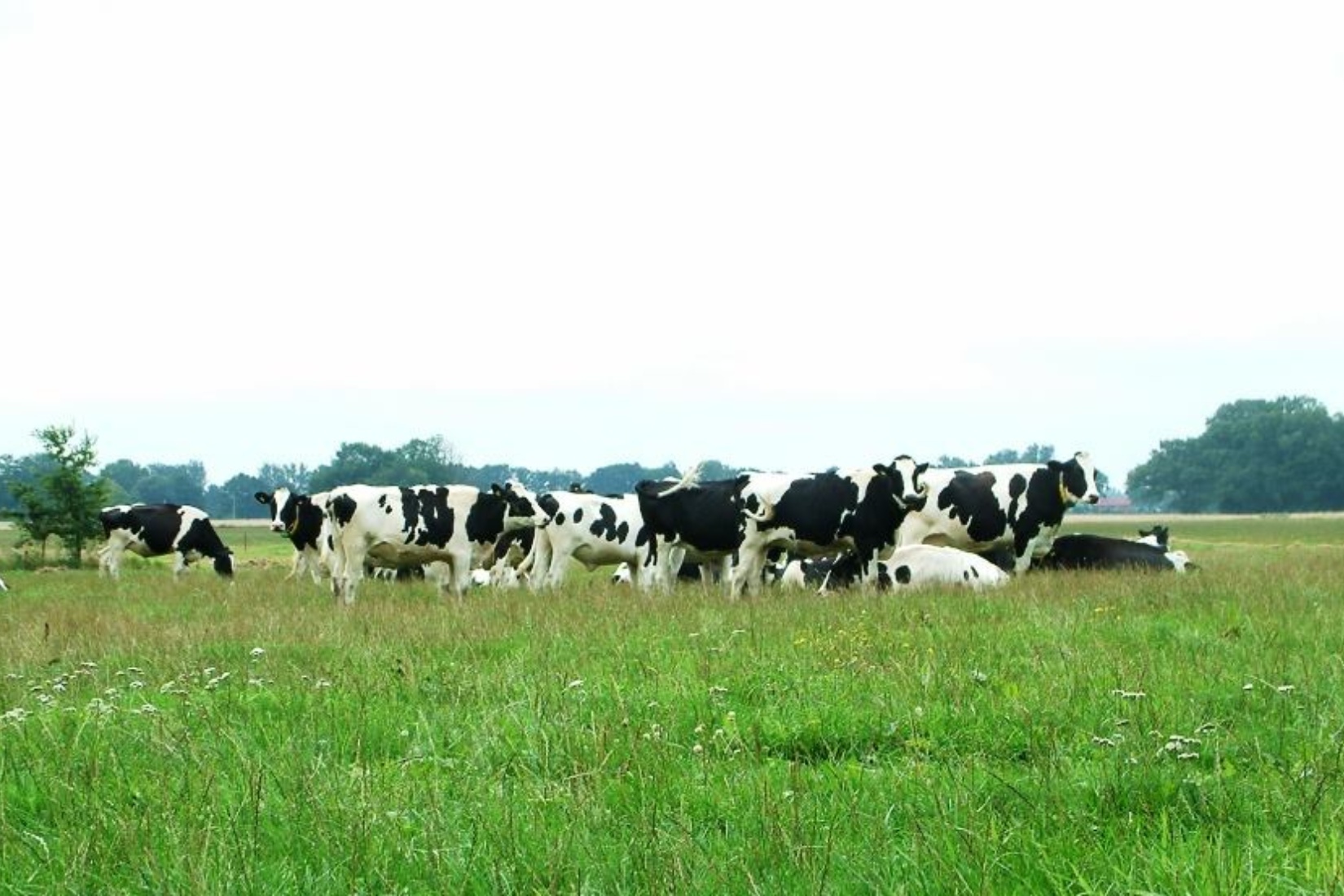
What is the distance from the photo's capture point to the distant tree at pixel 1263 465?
429 feet

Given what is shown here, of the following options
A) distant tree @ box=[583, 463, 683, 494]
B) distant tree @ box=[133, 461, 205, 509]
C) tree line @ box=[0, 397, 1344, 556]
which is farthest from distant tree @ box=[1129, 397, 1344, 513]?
distant tree @ box=[133, 461, 205, 509]

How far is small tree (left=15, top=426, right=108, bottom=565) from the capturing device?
124ft

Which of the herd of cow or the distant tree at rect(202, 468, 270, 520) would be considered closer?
the herd of cow

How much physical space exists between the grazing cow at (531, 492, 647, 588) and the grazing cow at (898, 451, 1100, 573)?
15.4 ft

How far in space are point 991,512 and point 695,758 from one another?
1661 cm

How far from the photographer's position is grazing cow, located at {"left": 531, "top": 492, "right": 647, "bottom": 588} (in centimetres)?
2222

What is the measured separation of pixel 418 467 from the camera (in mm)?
117125

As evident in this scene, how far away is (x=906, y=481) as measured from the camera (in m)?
18.4

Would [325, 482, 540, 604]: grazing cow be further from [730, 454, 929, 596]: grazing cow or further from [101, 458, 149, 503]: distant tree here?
[101, 458, 149, 503]: distant tree

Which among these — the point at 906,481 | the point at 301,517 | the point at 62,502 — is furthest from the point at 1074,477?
the point at 62,502

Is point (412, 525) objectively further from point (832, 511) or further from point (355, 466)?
point (355, 466)

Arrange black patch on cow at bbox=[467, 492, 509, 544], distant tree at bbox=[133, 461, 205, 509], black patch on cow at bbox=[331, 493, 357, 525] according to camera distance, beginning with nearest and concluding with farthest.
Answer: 1. black patch on cow at bbox=[331, 493, 357, 525]
2. black patch on cow at bbox=[467, 492, 509, 544]
3. distant tree at bbox=[133, 461, 205, 509]

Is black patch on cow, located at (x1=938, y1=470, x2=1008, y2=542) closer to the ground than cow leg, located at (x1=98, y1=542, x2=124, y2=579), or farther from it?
farther from it

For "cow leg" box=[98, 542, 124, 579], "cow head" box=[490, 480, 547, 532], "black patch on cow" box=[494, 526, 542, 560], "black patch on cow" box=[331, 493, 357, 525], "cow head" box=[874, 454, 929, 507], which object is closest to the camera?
"cow head" box=[874, 454, 929, 507]
